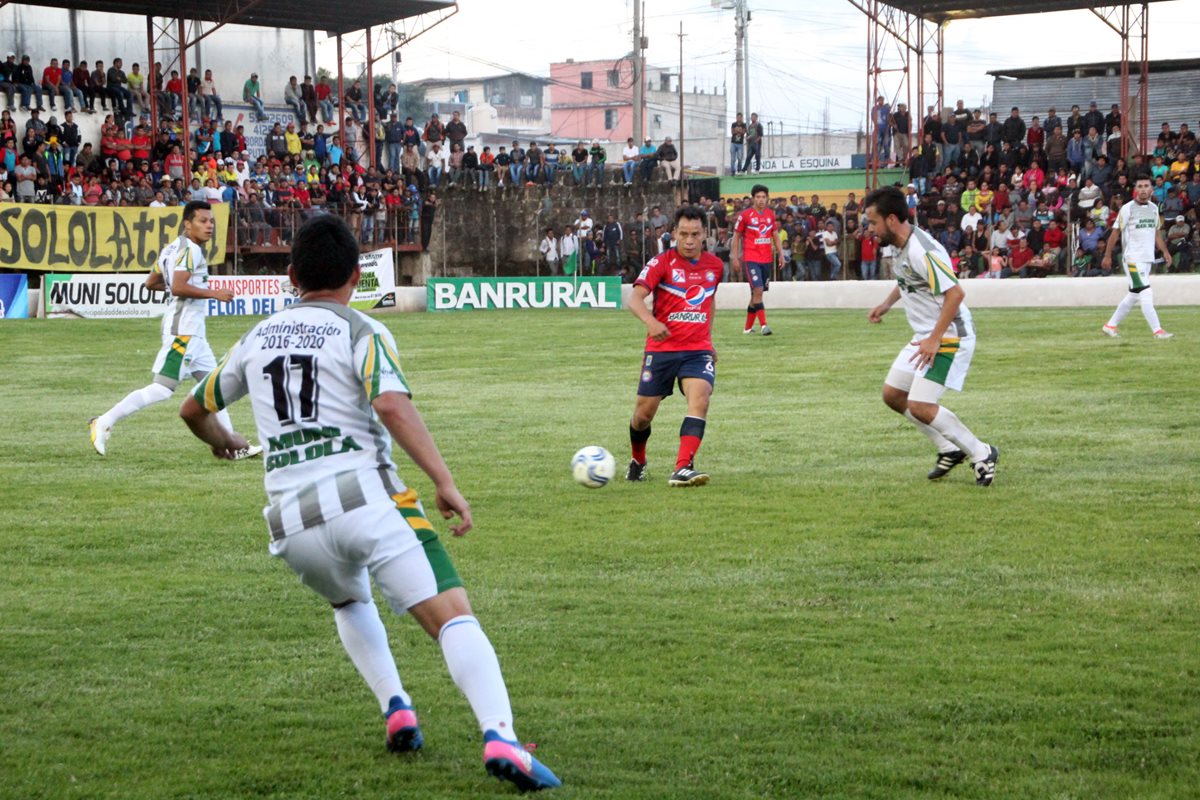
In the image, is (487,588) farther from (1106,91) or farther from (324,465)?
(1106,91)

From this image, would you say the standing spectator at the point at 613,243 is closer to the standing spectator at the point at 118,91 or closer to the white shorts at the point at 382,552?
the standing spectator at the point at 118,91

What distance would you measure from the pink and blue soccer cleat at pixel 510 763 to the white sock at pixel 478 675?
29mm

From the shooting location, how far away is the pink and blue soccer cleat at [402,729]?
462 centimetres

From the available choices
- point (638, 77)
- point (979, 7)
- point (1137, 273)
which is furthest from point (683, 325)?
point (638, 77)

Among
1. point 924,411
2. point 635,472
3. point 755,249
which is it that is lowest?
point 635,472

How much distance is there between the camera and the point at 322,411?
14.3 feet

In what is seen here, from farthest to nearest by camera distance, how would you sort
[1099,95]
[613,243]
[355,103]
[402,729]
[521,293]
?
[1099,95] < [355,103] < [613,243] < [521,293] < [402,729]

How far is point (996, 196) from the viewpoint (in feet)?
106

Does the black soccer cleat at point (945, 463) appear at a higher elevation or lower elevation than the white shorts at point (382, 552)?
lower

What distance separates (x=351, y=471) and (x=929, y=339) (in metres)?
6.08

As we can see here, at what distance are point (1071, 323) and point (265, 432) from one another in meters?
20.2

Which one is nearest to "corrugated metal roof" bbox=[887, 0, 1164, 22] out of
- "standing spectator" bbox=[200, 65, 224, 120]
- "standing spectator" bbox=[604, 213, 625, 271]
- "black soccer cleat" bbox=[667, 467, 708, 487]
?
"standing spectator" bbox=[604, 213, 625, 271]

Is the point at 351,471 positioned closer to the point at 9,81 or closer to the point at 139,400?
the point at 139,400

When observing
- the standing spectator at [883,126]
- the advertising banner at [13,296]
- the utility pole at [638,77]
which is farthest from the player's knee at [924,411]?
the utility pole at [638,77]
